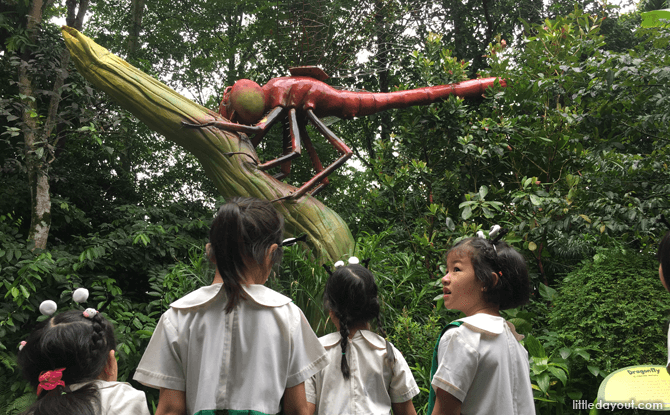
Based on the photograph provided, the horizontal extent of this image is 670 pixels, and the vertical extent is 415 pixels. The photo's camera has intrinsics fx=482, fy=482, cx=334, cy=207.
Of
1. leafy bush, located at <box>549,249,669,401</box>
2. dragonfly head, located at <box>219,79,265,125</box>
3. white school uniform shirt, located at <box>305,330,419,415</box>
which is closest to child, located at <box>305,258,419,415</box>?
white school uniform shirt, located at <box>305,330,419,415</box>

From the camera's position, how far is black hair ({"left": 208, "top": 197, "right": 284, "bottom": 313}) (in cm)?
135

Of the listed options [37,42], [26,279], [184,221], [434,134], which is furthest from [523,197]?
[37,42]

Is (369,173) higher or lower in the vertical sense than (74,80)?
lower

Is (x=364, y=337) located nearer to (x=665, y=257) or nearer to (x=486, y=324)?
(x=486, y=324)

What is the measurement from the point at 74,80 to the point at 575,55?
4882mm

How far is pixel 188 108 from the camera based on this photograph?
4176 mm

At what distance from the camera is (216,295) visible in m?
1.35

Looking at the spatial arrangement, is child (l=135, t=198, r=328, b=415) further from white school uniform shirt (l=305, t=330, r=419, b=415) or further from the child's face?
the child's face

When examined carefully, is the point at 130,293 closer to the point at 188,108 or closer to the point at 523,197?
the point at 188,108

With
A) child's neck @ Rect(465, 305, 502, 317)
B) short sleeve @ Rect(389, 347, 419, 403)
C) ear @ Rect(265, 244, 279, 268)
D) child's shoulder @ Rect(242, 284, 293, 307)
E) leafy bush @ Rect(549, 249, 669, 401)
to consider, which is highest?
ear @ Rect(265, 244, 279, 268)

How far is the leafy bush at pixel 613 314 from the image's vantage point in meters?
2.78

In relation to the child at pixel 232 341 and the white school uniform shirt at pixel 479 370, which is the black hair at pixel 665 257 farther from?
the child at pixel 232 341

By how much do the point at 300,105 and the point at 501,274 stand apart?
3.20 metres

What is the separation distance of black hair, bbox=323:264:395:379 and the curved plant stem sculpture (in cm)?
234
